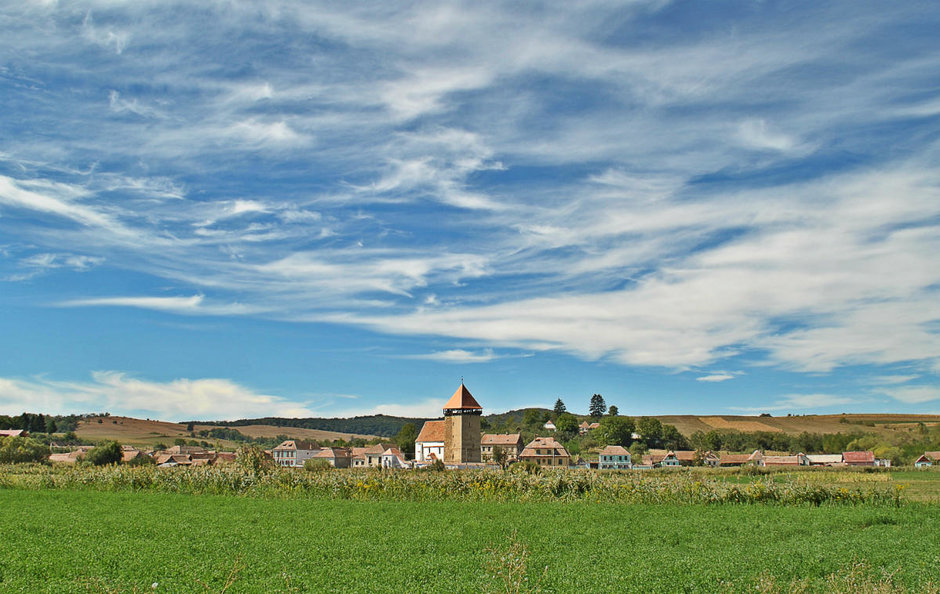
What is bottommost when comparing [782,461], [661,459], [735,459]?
[661,459]

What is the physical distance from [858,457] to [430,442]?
6476cm

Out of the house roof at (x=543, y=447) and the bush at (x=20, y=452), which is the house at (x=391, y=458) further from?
the bush at (x=20, y=452)

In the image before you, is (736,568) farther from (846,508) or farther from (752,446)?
(752,446)

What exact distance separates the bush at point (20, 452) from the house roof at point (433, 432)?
56805 millimetres

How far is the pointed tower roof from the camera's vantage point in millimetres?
102062

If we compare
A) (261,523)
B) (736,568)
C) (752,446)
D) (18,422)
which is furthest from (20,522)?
(18,422)

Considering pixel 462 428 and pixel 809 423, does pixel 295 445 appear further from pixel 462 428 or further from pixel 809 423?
pixel 809 423

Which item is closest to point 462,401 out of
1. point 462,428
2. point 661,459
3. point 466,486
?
point 462,428

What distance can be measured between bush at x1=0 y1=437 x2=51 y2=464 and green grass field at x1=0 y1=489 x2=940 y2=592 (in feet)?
175

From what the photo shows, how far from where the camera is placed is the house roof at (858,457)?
87.7m

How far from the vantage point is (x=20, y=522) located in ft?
60.4

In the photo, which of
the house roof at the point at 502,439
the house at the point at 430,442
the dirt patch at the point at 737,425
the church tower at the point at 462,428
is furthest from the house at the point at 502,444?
the dirt patch at the point at 737,425

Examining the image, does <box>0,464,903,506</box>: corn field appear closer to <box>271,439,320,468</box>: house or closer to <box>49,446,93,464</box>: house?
<box>49,446,93,464</box>: house

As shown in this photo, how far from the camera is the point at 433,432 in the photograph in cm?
11438
